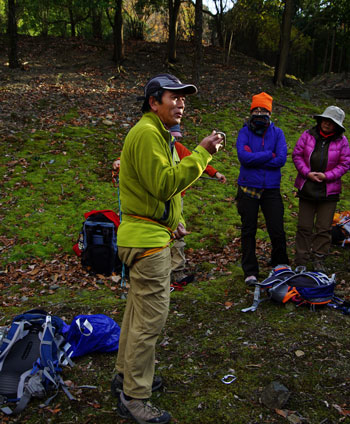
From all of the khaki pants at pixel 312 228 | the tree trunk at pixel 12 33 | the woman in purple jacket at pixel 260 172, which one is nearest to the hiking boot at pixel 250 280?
the woman in purple jacket at pixel 260 172

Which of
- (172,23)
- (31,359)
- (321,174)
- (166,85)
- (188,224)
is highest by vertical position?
(172,23)

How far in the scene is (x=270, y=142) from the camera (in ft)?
18.5

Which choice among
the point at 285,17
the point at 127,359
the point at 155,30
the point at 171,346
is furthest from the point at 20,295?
the point at 155,30

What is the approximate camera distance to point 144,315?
299 cm

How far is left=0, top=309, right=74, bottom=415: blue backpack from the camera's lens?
10.9ft

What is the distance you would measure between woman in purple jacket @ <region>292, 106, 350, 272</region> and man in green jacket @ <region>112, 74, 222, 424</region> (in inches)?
138

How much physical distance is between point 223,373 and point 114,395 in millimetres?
1059

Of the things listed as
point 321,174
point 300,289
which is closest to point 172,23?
point 321,174

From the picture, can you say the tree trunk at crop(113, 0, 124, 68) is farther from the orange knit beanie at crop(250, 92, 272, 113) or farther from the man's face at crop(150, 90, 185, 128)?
the man's face at crop(150, 90, 185, 128)

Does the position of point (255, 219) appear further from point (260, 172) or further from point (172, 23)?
point (172, 23)

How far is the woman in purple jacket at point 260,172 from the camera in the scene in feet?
18.1

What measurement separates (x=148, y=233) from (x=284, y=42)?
1730 cm

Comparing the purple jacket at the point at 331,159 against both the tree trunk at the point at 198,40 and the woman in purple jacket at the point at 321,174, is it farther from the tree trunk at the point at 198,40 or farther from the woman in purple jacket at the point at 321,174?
the tree trunk at the point at 198,40

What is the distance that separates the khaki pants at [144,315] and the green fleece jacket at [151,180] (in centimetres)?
14
